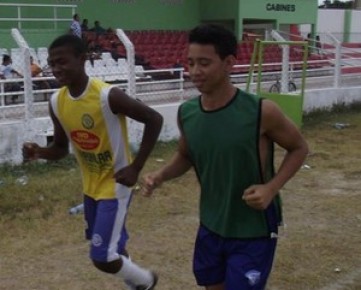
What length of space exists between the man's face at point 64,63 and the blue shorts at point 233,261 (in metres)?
1.23

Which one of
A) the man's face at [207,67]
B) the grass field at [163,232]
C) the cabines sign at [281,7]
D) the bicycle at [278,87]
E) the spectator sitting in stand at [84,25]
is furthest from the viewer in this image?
the cabines sign at [281,7]

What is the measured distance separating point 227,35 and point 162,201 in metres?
4.63

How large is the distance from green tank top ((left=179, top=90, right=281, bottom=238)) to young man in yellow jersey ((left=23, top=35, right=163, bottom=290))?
0.83 metres

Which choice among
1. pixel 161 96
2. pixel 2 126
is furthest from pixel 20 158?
pixel 161 96

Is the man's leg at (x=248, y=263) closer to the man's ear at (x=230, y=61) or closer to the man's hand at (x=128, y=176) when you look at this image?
the man's ear at (x=230, y=61)

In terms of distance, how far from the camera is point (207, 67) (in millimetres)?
2809

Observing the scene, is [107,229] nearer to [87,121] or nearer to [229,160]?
[87,121]

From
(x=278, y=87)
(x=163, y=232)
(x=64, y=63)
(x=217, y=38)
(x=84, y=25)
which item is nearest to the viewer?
(x=217, y=38)

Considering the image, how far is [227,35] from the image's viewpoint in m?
2.83

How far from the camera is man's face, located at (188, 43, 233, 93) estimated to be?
280 cm

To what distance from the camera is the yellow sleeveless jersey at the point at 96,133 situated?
12.5ft

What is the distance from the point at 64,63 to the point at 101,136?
1.55 feet

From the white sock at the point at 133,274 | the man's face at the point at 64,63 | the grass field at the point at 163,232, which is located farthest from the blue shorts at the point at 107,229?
the grass field at the point at 163,232

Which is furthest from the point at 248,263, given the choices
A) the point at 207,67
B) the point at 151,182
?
the point at 207,67
